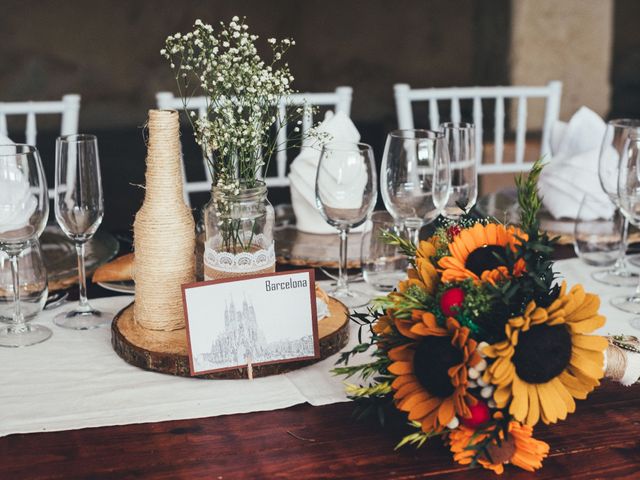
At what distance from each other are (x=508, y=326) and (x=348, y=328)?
37cm

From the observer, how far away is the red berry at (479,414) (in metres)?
0.82

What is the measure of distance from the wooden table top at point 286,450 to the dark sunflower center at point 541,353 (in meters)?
0.10

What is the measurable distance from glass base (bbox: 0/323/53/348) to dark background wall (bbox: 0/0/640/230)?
13.4 feet

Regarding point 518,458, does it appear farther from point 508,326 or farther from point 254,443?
point 254,443

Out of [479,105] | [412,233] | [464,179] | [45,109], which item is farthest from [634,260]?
[45,109]

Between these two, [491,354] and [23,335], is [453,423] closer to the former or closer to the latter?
[491,354]

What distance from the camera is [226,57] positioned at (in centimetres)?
102

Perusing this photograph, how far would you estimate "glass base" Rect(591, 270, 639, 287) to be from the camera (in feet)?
4.67

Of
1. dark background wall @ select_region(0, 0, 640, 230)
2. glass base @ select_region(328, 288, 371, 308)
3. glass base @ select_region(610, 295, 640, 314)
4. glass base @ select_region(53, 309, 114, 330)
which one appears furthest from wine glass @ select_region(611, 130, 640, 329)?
dark background wall @ select_region(0, 0, 640, 230)

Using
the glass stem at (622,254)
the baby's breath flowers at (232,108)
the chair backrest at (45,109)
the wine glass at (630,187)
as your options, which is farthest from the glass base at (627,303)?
the chair backrest at (45,109)

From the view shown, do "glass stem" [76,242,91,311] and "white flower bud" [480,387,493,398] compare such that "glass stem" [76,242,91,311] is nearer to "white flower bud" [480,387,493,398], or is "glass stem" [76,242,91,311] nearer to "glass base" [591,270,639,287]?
"white flower bud" [480,387,493,398]

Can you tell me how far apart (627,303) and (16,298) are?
931 mm

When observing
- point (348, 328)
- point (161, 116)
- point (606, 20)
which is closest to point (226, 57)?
point (161, 116)

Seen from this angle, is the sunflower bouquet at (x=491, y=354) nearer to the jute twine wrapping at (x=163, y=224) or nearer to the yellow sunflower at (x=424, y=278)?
the yellow sunflower at (x=424, y=278)
